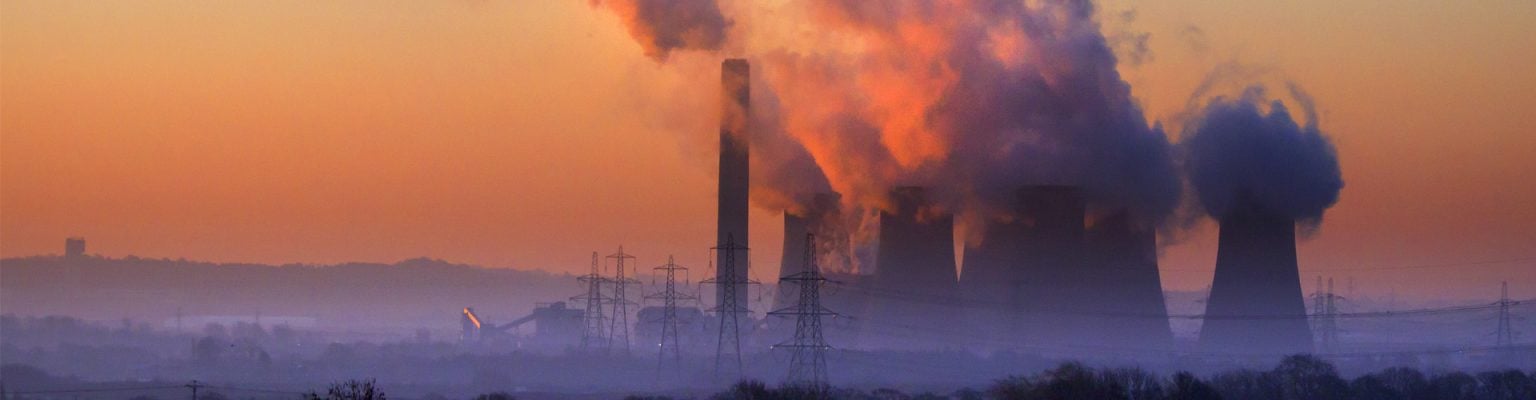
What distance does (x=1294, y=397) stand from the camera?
1395 inches

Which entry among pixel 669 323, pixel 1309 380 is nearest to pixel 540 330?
pixel 669 323

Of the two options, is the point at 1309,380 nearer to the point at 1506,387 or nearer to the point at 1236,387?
the point at 1236,387

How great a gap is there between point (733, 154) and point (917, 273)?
4997 millimetres

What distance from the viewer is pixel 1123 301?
4766cm

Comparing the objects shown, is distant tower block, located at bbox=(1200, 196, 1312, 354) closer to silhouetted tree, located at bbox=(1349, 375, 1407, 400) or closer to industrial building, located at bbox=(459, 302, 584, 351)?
silhouetted tree, located at bbox=(1349, 375, 1407, 400)

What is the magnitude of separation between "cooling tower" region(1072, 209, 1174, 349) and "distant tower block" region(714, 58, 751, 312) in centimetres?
779

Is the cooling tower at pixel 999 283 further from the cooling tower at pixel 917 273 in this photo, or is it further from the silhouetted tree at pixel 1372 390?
the silhouetted tree at pixel 1372 390

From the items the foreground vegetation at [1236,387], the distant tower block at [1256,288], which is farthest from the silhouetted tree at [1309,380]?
the distant tower block at [1256,288]

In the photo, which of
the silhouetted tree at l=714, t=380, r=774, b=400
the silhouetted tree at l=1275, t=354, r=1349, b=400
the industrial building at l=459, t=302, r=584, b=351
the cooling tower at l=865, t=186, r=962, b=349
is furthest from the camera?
the industrial building at l=459, t=302, r=584, b=351

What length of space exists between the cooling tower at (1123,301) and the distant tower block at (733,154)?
779 cm

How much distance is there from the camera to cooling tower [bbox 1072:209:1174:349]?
47531 millimetres

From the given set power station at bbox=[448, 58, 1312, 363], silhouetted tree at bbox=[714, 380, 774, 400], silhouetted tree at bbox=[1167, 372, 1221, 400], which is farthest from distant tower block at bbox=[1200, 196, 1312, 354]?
silhouetted tree at bbox=[714, 380, 774, 400]

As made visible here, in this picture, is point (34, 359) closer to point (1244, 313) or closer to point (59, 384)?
point (59, 384)

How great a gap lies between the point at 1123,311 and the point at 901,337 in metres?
5.42
